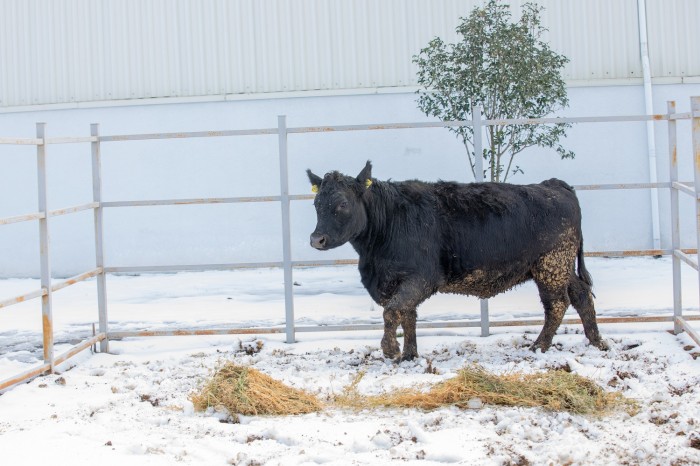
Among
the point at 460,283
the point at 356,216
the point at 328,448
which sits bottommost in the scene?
the point at 328,448

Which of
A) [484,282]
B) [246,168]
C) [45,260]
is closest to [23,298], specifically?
[45,260]

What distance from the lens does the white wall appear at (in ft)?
45.1

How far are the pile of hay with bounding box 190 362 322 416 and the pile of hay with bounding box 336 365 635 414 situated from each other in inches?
10.3

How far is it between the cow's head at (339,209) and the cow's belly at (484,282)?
84 cm

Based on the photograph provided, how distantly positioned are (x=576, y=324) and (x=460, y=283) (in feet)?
5.25

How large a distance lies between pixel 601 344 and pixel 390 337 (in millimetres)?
1633

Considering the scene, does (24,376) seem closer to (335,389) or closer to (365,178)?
(335,389)

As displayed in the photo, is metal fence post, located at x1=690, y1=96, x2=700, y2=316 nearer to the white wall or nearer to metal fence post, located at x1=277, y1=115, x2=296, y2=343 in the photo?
metal fence post, located at x1=277, y1=115, x2=296, y2=343

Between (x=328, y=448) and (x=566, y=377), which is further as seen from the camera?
(x=566, y=377)

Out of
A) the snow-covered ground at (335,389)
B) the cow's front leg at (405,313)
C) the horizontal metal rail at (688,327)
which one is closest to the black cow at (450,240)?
the cow's front leg at (405,313)

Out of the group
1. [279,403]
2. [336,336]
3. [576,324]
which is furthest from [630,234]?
[279,403]

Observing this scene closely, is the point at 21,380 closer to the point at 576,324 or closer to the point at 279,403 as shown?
the point at 279,403

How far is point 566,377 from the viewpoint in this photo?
5.85 m

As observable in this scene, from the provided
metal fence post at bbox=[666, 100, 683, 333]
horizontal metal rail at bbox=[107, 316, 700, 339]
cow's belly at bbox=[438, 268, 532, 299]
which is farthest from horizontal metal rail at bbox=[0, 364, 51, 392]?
metal fence post at bbox=[666, 100, 683, 333]
